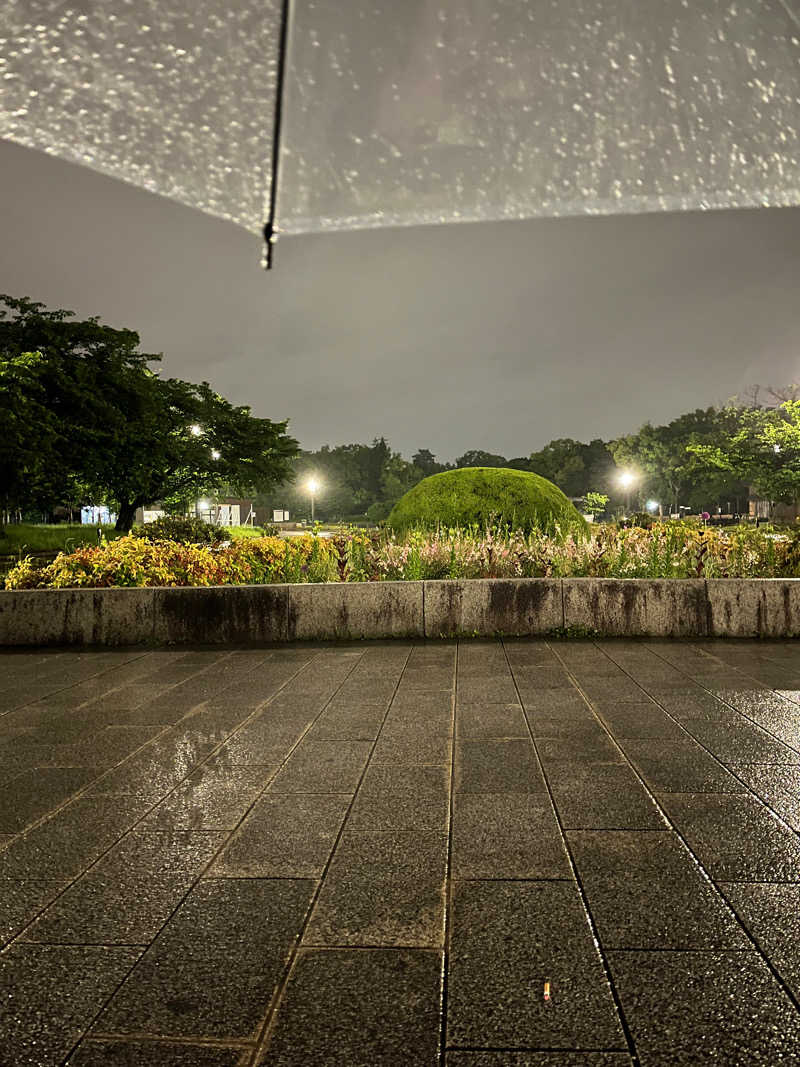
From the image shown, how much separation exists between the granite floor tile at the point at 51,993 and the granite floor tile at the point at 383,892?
575 mm

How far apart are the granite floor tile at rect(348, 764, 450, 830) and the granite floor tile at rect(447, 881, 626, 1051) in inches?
22.8

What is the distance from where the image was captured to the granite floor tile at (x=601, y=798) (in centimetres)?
309

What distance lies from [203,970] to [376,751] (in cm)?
207

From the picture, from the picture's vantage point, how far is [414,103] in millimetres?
1713

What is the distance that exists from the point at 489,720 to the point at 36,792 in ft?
8.49

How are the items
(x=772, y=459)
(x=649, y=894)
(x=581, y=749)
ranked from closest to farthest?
1. (x=649, y=894)
2. (x=581, y=749)
3. (x=772, y=459)

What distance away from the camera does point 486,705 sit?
5.11 m

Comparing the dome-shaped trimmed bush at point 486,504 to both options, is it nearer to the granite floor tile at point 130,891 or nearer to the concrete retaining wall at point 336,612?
the concrete retaining wall at point 336,612

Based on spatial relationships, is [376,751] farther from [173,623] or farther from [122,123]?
[173,623]

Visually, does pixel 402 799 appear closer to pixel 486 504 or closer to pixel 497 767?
pixel 497 767

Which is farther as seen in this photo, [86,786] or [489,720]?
[489,720]

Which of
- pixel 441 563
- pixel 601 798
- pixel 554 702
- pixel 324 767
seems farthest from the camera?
pixel 441 563

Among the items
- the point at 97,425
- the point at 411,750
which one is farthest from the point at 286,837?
the point at 97,425

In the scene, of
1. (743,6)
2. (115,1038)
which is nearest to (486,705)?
(115,1038)
